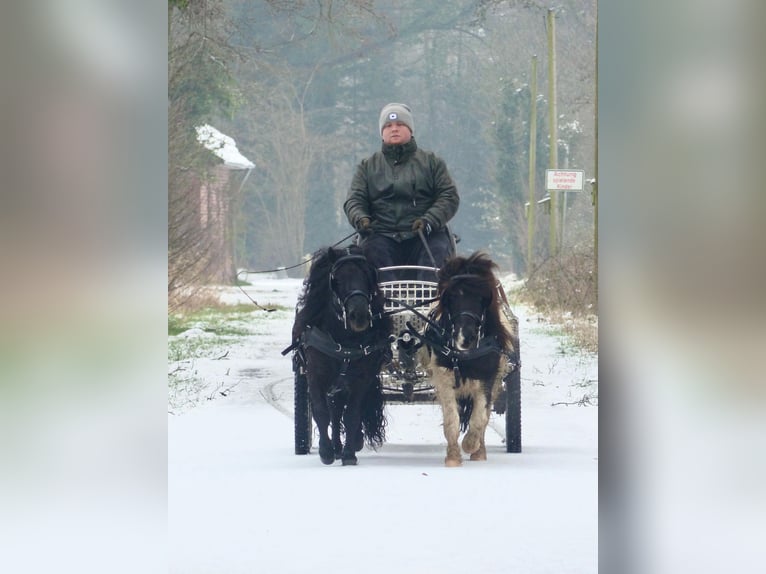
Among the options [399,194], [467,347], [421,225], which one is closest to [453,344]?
[467,347]

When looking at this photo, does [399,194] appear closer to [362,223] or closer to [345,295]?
[362,223]

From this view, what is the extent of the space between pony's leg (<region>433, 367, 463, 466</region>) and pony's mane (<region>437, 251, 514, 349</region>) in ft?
1.21

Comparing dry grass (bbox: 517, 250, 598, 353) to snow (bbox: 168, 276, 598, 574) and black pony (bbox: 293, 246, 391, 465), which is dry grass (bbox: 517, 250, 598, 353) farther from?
black pony (bbox: 293, 246, 391, 465)

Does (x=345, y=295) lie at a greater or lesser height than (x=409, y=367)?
greater

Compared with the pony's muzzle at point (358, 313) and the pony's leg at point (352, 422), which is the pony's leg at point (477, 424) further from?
the pony's muzzle at point (358, 313)

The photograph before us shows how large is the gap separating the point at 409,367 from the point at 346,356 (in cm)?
49

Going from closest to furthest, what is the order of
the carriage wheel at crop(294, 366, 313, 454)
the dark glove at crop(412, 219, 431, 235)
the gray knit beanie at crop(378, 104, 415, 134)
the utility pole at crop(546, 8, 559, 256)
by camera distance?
the carriage wheel at crop(294, 366, 313, 454), the dark glove at crop(412, 219, 431, 235), the gray knit beanie at crop(378, 104, 415, 134), the utility pole at crop(546, 8, 559, 256)

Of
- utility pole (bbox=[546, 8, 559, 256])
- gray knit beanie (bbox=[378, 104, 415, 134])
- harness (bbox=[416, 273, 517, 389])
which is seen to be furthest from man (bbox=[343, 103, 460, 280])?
utility pole (bbox=[546, 8, 559, 256])

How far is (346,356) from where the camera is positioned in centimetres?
789

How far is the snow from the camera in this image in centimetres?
494

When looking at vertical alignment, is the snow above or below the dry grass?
below
